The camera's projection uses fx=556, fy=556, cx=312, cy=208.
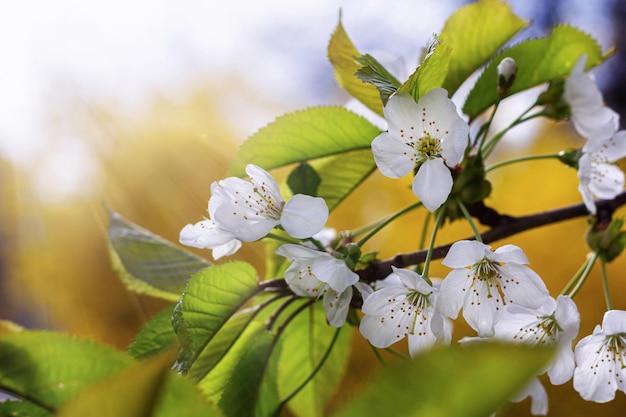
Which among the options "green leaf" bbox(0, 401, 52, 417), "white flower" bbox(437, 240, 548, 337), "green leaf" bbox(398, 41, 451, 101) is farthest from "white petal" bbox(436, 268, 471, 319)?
"green leaf" bbox(0, 401, 52, 417)

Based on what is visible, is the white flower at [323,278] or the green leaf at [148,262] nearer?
the white flower at [323,278]

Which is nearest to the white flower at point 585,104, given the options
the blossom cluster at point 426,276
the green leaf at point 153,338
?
the blossom cluster at point 426,276

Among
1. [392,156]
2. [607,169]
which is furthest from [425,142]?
[607,169]

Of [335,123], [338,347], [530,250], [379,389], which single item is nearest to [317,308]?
[338,347]

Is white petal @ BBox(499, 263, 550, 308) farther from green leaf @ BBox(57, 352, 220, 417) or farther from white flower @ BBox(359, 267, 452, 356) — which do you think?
green leaf @ BBox(57, 352, 220, 417)

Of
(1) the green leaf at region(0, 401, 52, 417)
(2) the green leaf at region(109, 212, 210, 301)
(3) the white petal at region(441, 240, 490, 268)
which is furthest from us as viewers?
(2) the green leaf at region(109, 212, 210, 301)

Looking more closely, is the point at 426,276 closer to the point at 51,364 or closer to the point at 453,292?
the point at 453,292

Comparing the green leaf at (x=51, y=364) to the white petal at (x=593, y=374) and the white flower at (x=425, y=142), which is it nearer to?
the white flower at (x=425, y=142)
